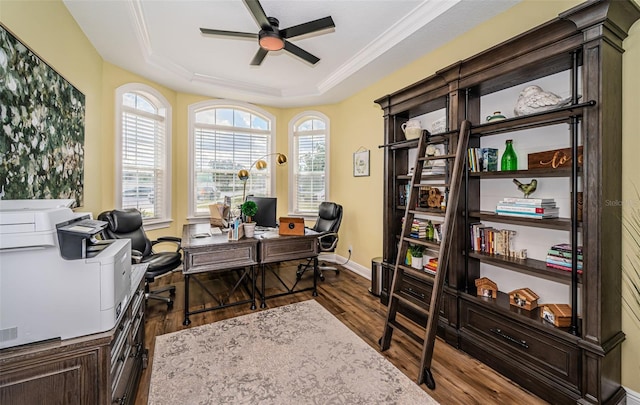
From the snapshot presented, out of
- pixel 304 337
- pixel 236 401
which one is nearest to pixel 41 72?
pixel 236 401

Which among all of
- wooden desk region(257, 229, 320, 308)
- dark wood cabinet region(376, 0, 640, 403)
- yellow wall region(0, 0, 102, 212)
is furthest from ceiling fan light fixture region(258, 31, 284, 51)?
wooden desk region(257, 229, 320, 308)

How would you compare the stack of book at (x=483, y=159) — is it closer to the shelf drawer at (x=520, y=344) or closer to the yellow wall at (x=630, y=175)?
the yellow wall at (x=630, y=175)

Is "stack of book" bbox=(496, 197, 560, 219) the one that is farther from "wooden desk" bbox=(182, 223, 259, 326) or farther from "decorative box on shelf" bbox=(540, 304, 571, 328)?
"wooden desk" bbox=(182, 223, 259, 326)

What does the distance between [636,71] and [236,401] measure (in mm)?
3213

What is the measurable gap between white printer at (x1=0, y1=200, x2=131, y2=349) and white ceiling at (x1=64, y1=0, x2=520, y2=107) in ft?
7.47

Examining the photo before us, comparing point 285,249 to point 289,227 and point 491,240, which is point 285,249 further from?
point 491,240

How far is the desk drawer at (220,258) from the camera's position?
2604 mm

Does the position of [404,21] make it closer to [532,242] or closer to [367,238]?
[532,242]

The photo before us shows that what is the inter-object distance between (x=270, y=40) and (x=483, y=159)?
2.13m

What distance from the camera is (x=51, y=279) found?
3.47 feet

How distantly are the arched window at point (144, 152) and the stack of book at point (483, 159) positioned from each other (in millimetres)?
4117

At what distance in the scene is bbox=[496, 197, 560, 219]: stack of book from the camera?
1866 millimetres

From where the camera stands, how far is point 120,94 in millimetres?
3477

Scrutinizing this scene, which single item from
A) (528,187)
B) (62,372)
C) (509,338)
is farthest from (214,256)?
(528,187)
